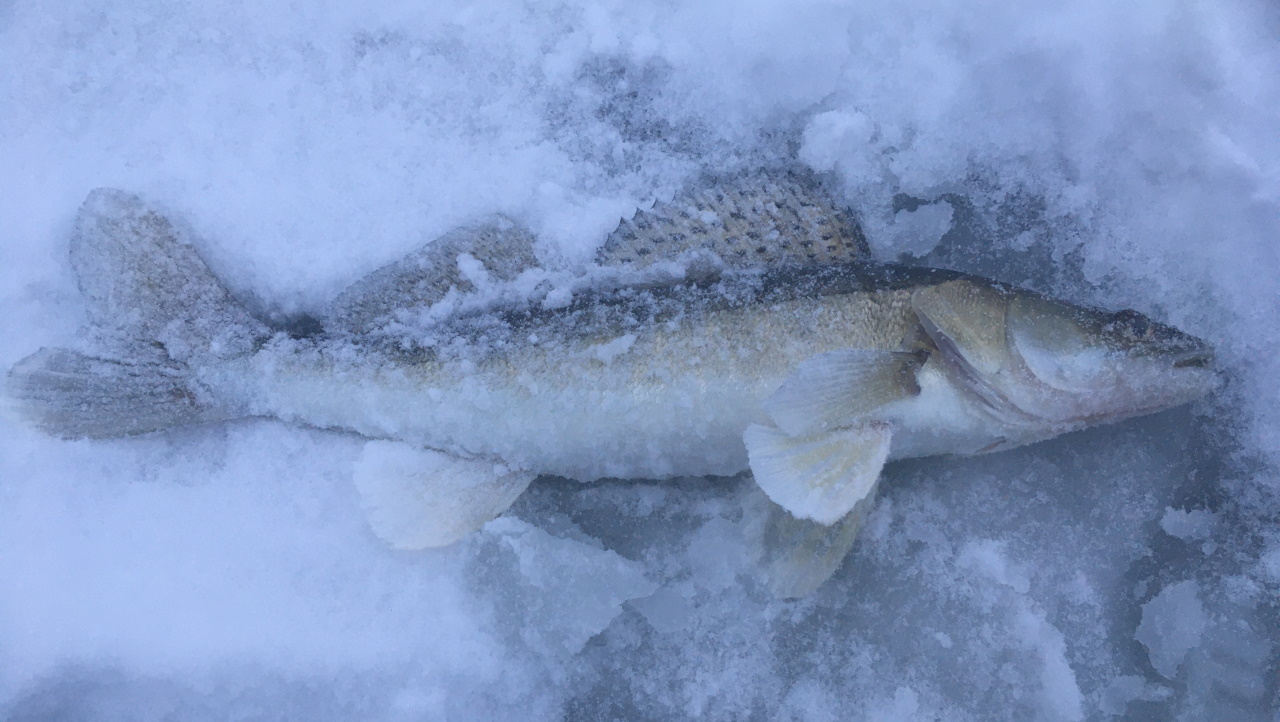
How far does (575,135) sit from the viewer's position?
2473 millimetres

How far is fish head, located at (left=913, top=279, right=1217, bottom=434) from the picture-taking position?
202 centimetres

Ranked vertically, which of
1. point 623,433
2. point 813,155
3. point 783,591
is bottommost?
point 783,591

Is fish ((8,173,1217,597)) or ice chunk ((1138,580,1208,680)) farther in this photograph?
ice chunk ((1138,580,1208,680))

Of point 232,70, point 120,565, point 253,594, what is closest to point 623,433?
point 253,594

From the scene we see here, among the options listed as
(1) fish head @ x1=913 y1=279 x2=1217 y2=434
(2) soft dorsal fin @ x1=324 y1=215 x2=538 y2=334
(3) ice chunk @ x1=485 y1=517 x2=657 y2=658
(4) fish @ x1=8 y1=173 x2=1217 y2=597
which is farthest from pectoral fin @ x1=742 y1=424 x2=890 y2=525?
(2) soft dorsal fin @ x1=324 y1=215 x2=538 y2=334

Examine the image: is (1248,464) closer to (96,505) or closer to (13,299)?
(96,505)

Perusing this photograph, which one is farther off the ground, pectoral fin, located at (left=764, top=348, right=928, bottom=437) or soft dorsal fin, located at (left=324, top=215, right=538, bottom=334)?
soft dorsal fin, located at (left=324, top=215, right=538, bottom=334)

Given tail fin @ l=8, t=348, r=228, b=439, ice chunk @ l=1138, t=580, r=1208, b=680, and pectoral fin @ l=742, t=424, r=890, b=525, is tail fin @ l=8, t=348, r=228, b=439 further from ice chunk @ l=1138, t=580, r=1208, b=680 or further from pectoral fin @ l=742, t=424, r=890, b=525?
ice chunk @ l=1138, t=580, r=1208, b=680

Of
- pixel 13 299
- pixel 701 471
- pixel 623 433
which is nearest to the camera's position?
pixel 623 433

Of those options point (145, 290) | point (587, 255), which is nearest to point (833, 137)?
point (587, 255)

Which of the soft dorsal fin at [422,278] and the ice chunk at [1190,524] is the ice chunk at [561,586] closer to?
the soft dorsal fin at [422,278]

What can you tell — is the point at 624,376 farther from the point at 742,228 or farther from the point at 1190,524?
the point at 1190,524

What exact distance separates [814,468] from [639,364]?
505 mm

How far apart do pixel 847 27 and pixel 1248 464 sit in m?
1.73
